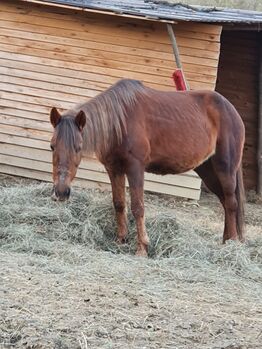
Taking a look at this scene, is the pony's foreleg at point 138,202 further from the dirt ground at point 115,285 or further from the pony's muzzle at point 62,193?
the pony's muzzle at point 62,193

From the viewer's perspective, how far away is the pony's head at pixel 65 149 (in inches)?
224

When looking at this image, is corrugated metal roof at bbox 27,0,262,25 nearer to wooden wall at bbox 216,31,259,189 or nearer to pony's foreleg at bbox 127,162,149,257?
wooden wall at bbox 216,31,259,189

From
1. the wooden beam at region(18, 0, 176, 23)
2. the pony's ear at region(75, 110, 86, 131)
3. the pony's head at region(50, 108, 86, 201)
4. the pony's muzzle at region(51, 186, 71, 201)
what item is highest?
the wooden beam at region(18, 0, 176, 23)

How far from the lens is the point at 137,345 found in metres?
3.63

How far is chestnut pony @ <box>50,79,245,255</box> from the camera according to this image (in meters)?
5.82

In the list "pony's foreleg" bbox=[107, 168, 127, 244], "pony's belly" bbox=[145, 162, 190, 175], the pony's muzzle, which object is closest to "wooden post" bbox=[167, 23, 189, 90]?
"pony's belly" bbox=[145, 162, 190, 175]

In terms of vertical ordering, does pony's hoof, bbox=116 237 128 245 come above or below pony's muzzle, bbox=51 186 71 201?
below

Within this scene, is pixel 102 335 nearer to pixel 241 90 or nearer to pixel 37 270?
pixel 37 270

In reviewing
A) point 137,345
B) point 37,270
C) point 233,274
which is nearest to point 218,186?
point 233,274

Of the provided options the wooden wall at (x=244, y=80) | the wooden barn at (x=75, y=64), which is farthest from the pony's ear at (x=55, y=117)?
the wooden wall at (x=244, y=80)

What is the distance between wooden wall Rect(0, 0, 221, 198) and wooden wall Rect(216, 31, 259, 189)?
8.13 ft

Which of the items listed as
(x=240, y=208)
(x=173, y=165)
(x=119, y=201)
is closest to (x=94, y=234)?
(x=119, y=201)

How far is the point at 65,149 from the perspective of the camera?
5.72 meters

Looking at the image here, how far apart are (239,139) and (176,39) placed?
3.16 metres
